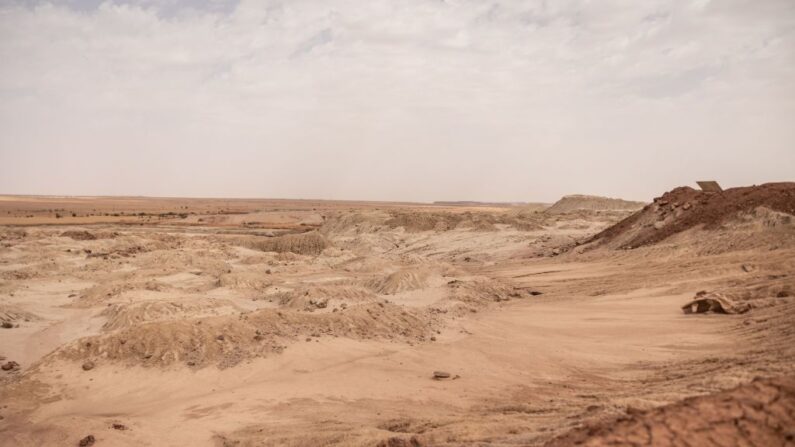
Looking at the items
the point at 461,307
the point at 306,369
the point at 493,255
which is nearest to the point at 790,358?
the point at 306,369

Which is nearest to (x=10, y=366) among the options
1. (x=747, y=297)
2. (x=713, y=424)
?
(x=713, y=424)

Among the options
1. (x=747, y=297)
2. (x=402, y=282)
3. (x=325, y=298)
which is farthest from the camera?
(x=402, y=282)

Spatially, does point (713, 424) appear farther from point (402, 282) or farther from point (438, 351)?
point (402, 282)

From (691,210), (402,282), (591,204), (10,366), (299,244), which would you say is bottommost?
(10,366)

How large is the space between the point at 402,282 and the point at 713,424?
13509mm

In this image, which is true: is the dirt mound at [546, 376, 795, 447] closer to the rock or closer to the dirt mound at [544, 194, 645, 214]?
the rock

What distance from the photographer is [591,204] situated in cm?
5519

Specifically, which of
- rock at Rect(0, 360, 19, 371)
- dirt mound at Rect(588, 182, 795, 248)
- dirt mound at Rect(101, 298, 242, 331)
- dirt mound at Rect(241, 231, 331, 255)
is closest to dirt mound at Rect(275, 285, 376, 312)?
dirt mound at Rect(101, 298, 242, 331)

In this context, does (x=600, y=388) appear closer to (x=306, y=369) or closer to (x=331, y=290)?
(x=306, y=369)

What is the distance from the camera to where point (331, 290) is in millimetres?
14891

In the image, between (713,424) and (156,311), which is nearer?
(713,424)

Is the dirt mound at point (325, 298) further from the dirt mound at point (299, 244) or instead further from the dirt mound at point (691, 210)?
the dirt mound at point (299, 244)

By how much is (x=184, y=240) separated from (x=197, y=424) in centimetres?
2865

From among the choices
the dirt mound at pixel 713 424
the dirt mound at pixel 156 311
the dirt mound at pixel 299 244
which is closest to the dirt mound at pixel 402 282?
the dirt mound at pixel 156 311
